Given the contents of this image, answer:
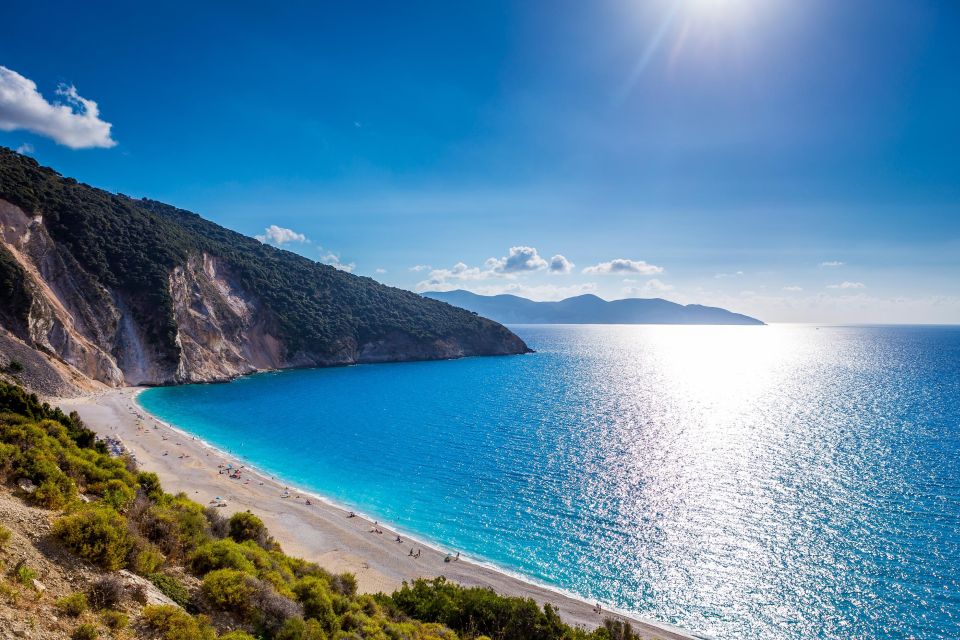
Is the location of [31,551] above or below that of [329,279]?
below

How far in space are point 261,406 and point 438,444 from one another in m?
31.2

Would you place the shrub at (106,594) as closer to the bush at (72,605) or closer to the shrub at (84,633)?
the bush at (72,605)

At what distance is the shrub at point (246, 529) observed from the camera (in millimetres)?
17375

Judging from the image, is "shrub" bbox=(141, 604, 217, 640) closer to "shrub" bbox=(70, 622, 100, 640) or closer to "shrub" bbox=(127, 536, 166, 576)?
"shrub" bbox=(70, 622, 100, 640)

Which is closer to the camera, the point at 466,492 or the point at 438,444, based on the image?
the point at 466,492

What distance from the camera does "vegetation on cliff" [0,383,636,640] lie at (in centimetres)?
861

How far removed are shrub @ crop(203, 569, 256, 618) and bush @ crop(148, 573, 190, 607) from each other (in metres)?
0.47

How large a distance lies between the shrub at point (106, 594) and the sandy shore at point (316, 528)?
1578 centimetres

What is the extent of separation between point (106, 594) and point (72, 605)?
2.50ft

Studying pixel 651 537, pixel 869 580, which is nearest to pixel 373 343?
pixel 651 537

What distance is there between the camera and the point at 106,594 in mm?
8508

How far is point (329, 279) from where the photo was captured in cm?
13562

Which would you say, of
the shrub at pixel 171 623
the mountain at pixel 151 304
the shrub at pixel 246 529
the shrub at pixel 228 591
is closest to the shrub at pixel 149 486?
the shrub at pixel 246 529

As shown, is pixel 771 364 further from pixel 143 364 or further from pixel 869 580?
pixel 143 364
